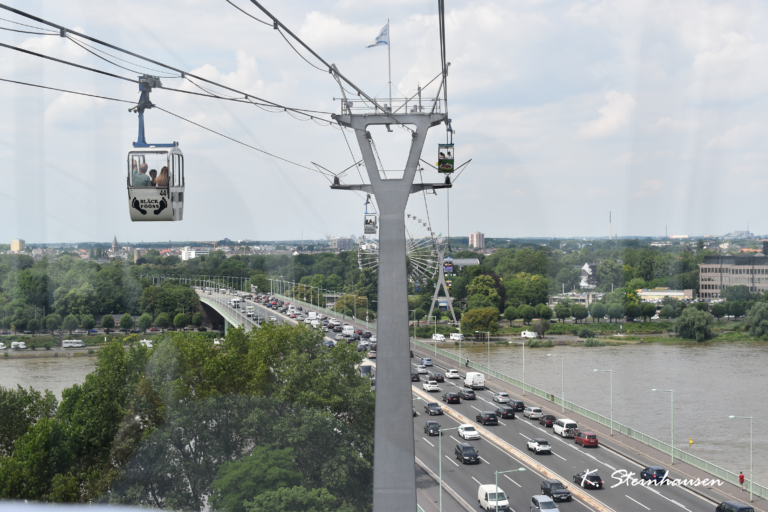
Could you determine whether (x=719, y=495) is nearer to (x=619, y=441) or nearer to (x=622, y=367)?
(x=619, y=441)

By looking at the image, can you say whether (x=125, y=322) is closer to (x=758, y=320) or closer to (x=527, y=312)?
(x=527, y=312)

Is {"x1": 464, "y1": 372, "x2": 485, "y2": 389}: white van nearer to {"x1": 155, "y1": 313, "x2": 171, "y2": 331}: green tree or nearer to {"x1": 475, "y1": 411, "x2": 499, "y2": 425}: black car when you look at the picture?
{"x1": 475, "y1": 411, "x2": 499, "y2": 425}: black car

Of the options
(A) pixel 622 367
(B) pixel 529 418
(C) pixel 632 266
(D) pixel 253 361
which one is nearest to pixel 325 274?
(C) pixel 632 266

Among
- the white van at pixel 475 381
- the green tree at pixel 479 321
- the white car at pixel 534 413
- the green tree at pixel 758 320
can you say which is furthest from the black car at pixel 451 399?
the green tree at pixel 758 320

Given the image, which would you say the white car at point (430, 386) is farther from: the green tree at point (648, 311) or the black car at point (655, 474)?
the green tree at point (648, 311)

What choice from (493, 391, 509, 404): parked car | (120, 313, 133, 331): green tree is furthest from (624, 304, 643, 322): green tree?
(120, 313, 133, 331): green tree

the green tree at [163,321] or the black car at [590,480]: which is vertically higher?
the green tree at [163,321]

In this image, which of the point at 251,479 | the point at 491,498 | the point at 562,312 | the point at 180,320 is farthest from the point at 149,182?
the point at 562,312
